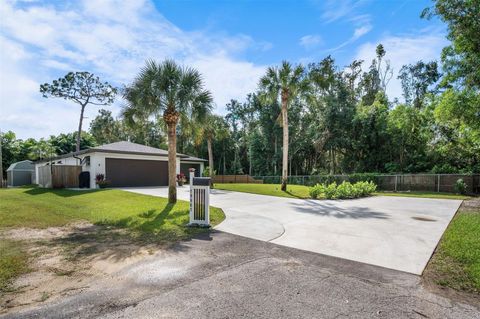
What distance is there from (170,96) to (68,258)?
6.85 meters

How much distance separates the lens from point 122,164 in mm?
18266

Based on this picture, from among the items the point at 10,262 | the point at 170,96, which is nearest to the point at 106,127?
the point at 170,96

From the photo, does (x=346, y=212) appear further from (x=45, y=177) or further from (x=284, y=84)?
(x=45, y=177)

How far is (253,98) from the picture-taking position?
39188 millimetres

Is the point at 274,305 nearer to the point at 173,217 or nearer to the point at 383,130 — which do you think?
the point at 173,217

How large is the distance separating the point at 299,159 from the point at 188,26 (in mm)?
27370

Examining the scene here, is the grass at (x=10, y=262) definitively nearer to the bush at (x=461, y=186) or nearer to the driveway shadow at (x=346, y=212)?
the driveway shadow at (x=346, y=212)

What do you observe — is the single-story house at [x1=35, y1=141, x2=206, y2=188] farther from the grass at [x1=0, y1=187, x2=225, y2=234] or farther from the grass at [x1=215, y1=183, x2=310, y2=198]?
the grass at [x1=0, y1=187, x2=225, y2=234]

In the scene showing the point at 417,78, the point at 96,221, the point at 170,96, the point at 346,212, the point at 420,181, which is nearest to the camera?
the point at 96,221

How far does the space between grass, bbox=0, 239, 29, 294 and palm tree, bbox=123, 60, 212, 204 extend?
5.28 meters

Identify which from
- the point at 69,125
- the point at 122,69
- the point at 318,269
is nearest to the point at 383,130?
the point at 122,69

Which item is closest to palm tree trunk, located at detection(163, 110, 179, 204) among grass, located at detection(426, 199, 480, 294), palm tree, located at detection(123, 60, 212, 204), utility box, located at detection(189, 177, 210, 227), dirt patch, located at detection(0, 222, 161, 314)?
palm tree, located at detection(123, 60, 212, 204)

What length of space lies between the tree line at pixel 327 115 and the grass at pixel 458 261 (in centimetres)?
835

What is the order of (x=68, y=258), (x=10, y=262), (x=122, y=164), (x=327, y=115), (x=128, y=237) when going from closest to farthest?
(x=10, y=262)
(x=68, y=258)
(x=128, y=237)
(x=122, y=164)
(x=327, y=115)
